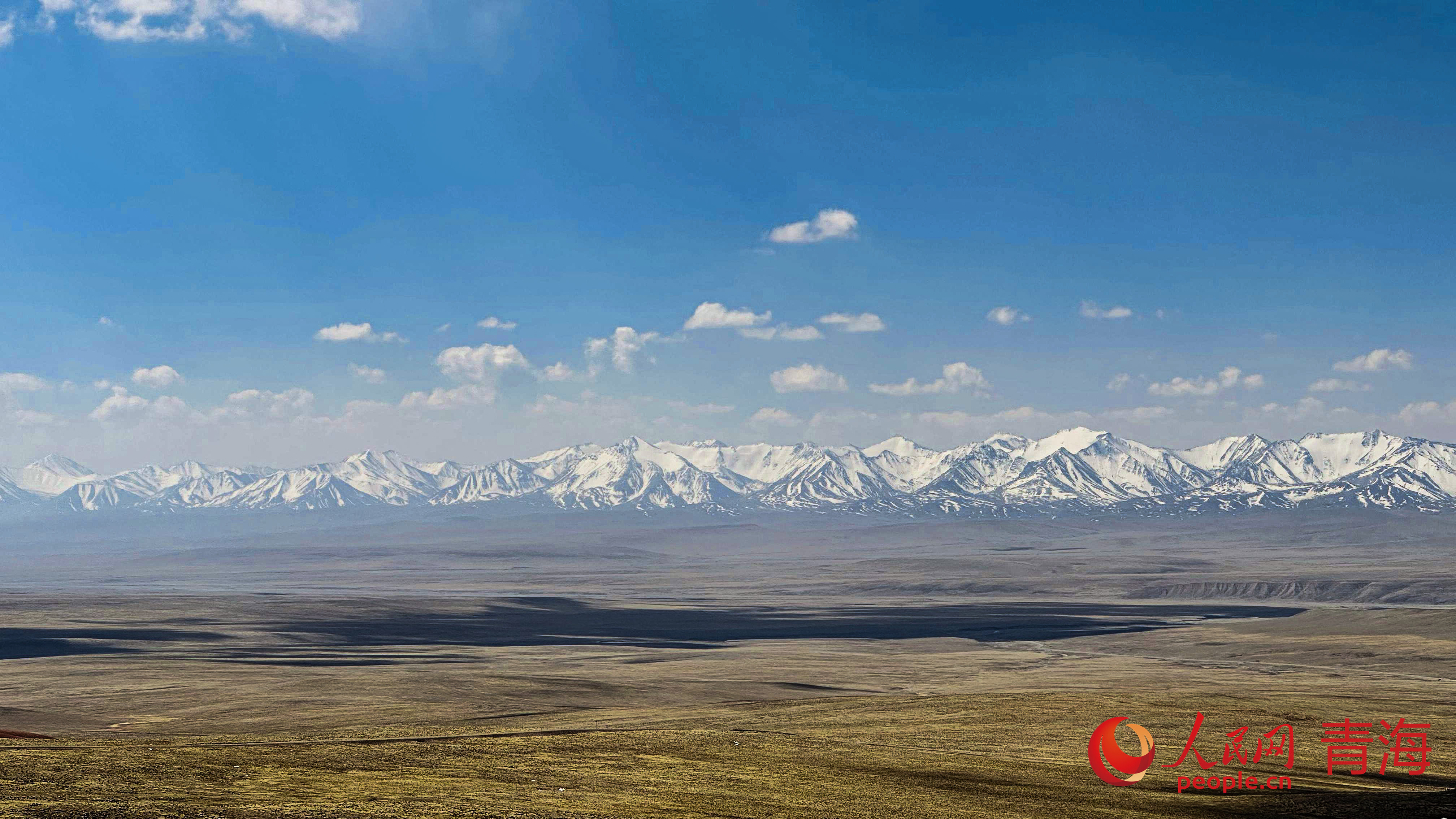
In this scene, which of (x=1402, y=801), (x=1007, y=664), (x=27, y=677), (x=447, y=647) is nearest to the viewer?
(x=1402, y=801)

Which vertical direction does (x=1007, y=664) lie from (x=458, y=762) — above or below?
below

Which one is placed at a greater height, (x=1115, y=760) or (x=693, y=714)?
(x=1115, y=760)

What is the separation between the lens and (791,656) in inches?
5320

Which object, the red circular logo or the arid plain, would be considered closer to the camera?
the arid plain

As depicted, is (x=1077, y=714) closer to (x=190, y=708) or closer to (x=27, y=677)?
(x=190, y=708)

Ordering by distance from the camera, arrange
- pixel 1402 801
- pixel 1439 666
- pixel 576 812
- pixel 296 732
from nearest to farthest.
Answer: pixel 576 812 → pixel 1402 801 → pixel 296 732 → pixel 1439 666

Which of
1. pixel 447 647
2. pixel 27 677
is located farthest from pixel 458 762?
pixel 447 647

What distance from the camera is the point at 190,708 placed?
83750 mm

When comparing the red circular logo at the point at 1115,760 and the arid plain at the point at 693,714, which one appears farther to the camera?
the red circular logo at the point at 1115,760

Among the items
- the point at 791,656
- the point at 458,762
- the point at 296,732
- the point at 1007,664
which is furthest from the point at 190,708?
the point at 1007,664

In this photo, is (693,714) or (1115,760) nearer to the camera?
(1115,760)

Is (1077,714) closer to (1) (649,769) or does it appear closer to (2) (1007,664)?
(1) (649,769)

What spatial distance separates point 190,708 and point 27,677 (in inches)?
1343

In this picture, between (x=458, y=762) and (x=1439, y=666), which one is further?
(x=1439, y=666)
